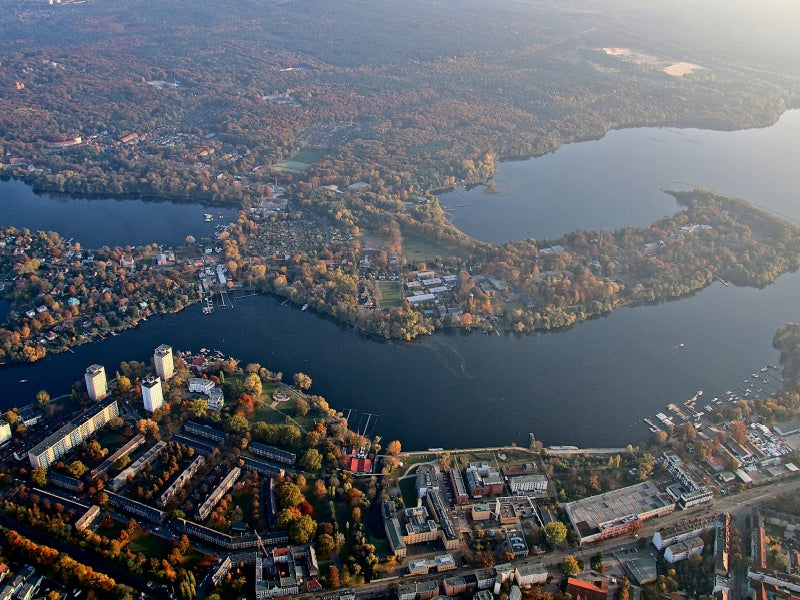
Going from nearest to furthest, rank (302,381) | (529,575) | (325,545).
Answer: (529,575)
(325,545)
(302,381)

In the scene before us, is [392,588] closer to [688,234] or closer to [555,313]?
[555,313]

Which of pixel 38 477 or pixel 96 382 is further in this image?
pixel 96 382

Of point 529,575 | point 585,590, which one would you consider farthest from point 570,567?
point 529,575

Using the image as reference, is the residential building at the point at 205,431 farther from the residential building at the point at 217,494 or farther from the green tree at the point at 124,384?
the green tree at the point at 124,384

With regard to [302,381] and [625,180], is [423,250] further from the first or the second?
[625,180]

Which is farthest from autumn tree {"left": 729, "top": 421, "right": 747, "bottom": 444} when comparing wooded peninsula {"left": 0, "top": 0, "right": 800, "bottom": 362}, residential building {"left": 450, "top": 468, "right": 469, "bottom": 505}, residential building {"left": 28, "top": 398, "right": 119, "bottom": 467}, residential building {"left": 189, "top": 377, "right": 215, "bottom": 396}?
residential building {"left": 28, "top": 398, "right": 119, "bottom": 467}

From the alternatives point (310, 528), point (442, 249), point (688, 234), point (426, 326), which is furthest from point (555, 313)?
point (310, 528)

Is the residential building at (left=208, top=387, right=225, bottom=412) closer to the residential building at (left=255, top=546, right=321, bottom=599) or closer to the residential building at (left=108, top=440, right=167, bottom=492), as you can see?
the residential building at (left=108, top=440, right=167, bottom=492)

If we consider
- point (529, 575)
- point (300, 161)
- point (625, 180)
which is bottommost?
point (529, 575)
